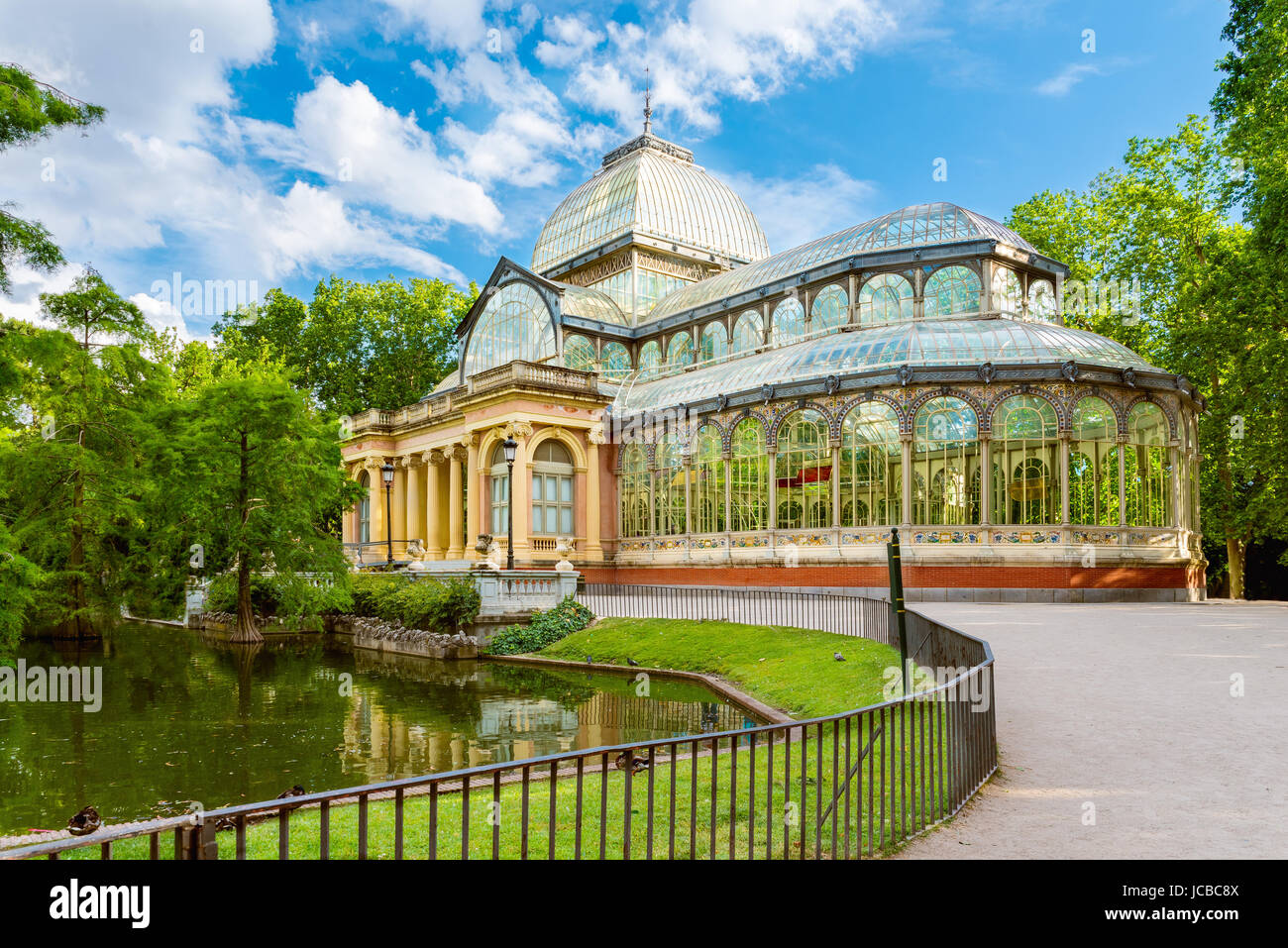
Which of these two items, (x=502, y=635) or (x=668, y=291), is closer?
(x=502, y=635)

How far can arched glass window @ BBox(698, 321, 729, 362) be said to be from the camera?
36.3 meters

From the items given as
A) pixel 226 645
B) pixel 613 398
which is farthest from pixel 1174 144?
pixel 226 645

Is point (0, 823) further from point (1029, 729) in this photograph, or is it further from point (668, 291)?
point (668, 291)

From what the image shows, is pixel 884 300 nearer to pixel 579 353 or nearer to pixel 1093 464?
pixel 1093 464

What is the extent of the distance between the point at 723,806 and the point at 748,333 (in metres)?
29.7

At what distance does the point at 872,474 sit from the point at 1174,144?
A: 20.9 meters

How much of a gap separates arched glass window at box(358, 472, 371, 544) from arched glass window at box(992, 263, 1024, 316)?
27.9m

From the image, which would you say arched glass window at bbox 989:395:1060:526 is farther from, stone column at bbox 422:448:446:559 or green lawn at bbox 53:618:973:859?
stone column at bbox 422:448:446:559

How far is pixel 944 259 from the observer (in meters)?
30.9

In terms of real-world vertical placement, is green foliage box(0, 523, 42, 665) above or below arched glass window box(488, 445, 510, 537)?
below

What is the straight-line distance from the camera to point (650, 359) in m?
39.2

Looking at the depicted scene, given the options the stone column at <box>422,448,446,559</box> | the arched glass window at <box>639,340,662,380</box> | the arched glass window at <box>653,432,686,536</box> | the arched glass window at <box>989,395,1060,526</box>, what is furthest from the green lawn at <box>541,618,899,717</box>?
the arched glass window at <box>639,340,662,380</box>

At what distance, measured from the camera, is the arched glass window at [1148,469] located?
2645 cm
